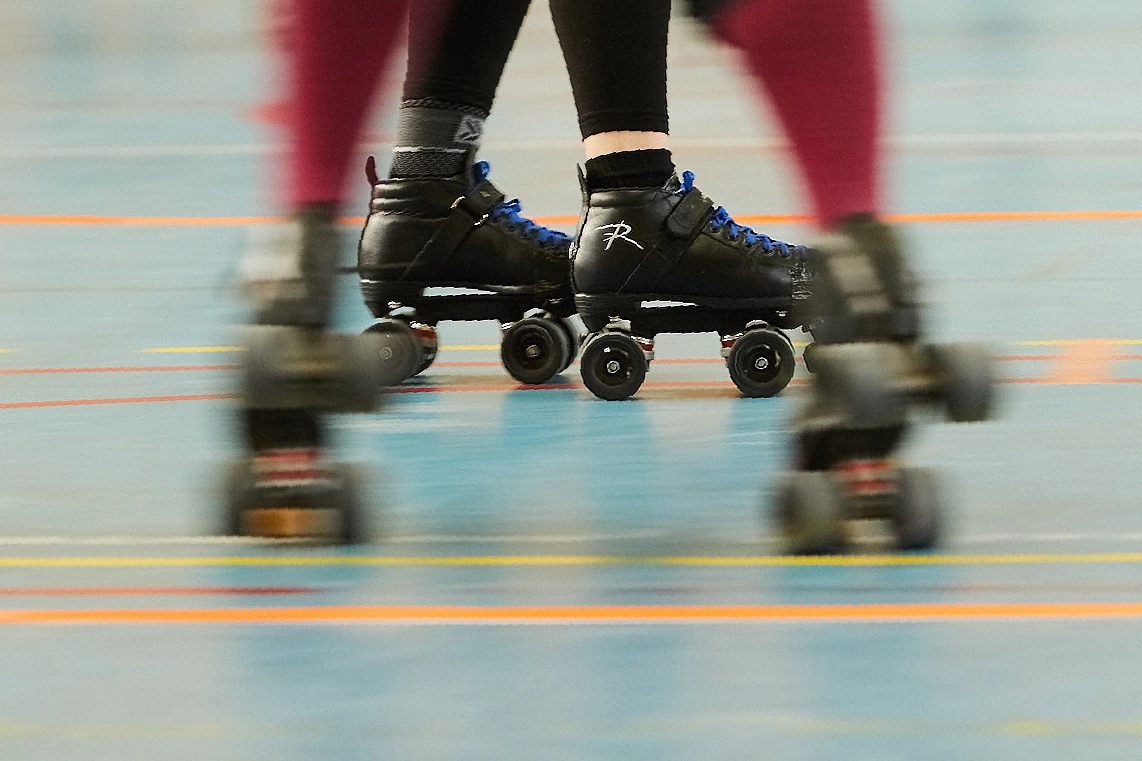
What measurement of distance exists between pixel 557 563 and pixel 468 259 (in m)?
1.10

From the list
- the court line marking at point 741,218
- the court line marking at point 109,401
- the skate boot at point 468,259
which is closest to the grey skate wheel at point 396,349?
the skate boot at point 468,259

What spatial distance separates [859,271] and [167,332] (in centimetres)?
168

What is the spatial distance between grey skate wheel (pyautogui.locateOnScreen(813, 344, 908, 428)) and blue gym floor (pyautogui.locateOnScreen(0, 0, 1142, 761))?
12cm

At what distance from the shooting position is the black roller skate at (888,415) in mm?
1738

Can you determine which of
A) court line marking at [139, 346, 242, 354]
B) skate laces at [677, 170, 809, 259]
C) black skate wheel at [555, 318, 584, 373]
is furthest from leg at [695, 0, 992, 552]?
court line marking at [139, 346, 242, 354]

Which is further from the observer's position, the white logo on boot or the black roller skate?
the white logo on boot

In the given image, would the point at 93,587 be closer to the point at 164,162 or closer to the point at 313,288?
the point at 313,288

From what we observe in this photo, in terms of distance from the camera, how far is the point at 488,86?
2.81 metres

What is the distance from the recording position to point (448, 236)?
9.12 ft

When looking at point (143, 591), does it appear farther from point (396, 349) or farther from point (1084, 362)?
point (1084, 362)

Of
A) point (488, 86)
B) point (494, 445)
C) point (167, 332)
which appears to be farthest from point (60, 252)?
point (494, 445)

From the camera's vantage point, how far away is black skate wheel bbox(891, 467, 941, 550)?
1.75 meters

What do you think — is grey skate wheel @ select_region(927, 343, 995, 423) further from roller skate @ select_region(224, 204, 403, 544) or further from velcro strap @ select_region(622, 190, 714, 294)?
velcro strap @ select_region(622, 190, 714, 294)

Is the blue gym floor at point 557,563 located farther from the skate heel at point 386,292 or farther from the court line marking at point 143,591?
Answer: the skate heel at point 386,292
